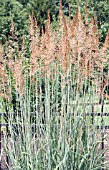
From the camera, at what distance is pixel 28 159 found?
3389 mm

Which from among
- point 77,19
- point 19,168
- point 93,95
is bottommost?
point 19,168

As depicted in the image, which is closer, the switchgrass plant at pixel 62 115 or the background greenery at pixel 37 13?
the switchgrass plant at pixel 62 115

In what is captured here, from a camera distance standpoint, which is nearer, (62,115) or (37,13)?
(62,115)

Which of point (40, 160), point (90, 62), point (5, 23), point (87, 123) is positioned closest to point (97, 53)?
point (90, 62)

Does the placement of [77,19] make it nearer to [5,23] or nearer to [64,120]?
[64,120]

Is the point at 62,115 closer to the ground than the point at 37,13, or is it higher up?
closer to the ground

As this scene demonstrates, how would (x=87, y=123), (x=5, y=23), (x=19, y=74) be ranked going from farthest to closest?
1. (x=5, y=23)
2. (x=87, y=123)
3. (x=19, y=74)

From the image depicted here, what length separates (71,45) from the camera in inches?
132

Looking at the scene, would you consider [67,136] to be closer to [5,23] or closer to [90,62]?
[90,62]

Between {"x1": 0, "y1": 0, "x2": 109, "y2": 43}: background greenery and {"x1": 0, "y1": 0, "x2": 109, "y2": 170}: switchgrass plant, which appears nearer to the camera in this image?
{"x1": 0, "y1": 0, "x2": 109, "y2": 170}: switchgrass plant

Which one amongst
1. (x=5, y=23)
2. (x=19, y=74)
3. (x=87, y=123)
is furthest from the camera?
(x=5, y=23)

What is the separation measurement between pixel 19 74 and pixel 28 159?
654 millimetres

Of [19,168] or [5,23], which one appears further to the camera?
[5,23]

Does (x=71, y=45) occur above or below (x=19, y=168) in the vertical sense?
above
